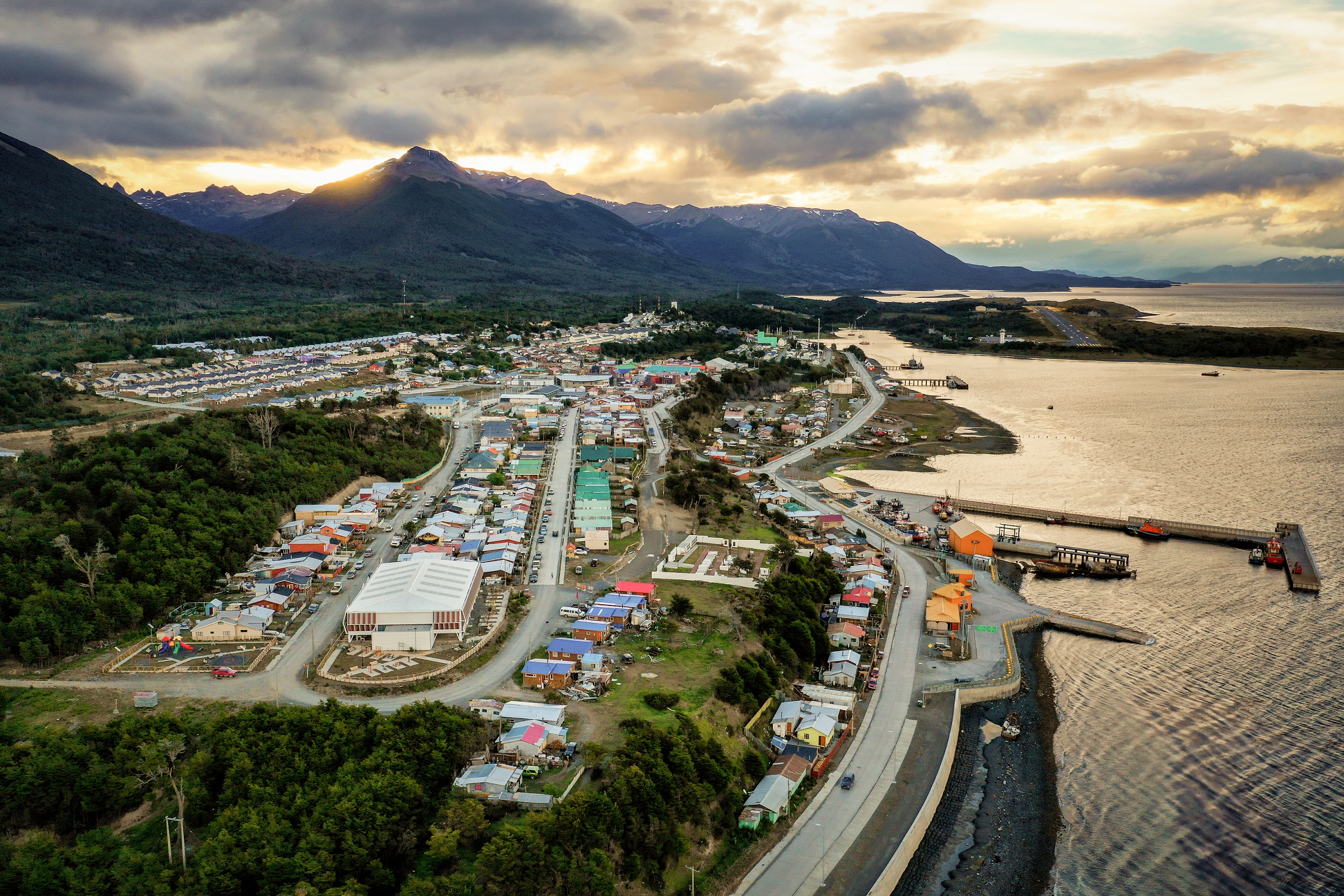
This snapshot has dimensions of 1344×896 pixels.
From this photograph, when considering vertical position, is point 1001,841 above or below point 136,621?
below

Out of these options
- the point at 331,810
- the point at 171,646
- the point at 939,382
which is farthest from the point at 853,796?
the point at 939,382

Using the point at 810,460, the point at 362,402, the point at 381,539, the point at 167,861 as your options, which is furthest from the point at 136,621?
the point at 810,460

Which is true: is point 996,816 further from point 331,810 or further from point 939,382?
point 939,382

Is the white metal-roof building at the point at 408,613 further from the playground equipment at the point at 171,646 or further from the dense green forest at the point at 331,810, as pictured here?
the dense green forest at the point at 331,810

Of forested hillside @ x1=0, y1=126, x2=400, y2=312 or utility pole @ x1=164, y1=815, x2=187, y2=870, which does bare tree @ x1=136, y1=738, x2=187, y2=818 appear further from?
forested hillside @ x1=0, y1=126, x2=400, y2=312

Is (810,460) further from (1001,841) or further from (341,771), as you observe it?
(341,771)
